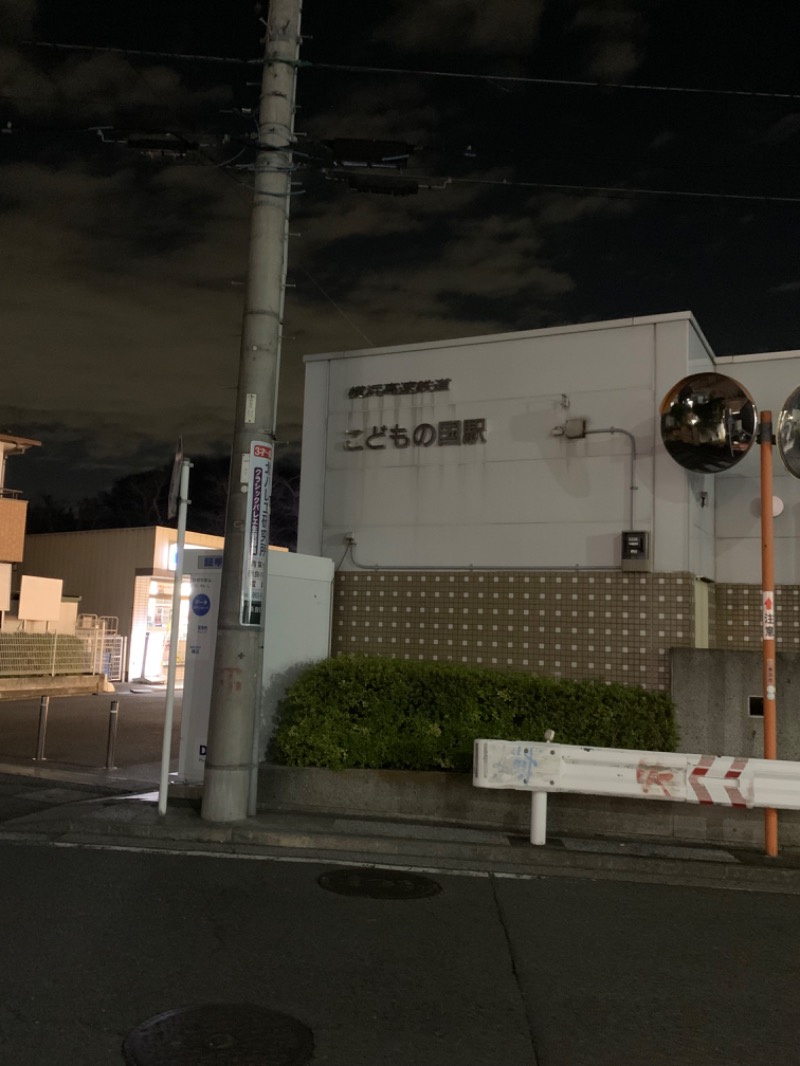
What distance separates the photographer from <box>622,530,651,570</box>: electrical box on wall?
10680mm

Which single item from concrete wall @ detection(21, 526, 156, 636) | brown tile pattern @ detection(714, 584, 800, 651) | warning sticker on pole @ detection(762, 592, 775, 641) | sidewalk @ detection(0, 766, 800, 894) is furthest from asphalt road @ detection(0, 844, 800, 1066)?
concrete wall @ detection(21, 526, 156, 636)

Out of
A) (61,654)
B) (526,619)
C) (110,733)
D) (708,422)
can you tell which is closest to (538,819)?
(526,619)

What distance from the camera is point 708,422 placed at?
33.1 ft

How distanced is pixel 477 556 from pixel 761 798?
193 inches

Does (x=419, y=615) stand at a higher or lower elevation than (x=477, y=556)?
lower

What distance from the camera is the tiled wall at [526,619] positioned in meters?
10.5

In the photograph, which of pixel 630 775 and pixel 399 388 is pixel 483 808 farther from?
pixel 399 388

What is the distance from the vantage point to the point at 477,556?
11.9 m

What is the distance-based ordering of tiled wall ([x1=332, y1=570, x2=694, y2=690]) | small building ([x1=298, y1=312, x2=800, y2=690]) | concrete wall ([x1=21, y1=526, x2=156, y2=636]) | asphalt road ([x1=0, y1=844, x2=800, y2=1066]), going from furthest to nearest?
concrete wall ([x1=21, y1=526, x2=156, y2=636])
small building ([x1=298, y1=312, x2=800, y2=690])
tiled wall ([x1=332, y1=570, x2=694, y2=690])
asphalt road ([x1=0, y1=844, x2=800, y2=1066])

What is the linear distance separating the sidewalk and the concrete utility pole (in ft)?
1.58

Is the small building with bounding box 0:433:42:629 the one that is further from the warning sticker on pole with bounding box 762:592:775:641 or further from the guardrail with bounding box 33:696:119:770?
the warning sticker on pole with bounding box 762:592:775:641

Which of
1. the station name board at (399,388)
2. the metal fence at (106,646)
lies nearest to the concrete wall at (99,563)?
the metal fence at (106,646)

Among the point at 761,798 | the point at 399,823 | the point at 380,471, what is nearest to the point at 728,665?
the point at 761,798

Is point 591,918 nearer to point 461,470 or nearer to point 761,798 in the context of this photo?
point 761,798
